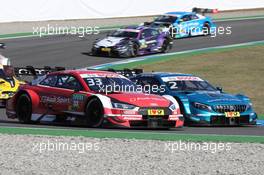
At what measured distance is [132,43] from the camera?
30.6m

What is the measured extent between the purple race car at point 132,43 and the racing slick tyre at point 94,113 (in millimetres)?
15192

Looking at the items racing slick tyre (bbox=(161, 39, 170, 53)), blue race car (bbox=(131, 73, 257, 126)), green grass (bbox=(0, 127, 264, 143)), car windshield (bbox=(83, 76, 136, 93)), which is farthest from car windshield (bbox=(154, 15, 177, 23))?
green grass (bbox=(0, 127, 264, 143))

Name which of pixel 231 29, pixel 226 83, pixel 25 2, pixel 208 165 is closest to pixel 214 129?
pixel 208 165

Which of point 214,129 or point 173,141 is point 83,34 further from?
point 173,141

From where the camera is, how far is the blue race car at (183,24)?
35.6m

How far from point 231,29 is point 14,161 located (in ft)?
99.2

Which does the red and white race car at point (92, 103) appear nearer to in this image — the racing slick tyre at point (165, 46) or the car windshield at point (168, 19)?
the racing slick tyre at point (165, 46)

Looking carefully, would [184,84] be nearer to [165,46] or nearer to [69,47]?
[165,46]

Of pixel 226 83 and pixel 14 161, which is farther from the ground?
pixel 14 161

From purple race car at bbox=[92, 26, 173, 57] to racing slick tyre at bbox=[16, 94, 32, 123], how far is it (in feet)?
46.6

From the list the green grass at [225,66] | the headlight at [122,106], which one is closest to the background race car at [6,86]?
the headlight at [122,106]

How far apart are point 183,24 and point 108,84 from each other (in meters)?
20.8

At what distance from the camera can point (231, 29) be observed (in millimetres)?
40281

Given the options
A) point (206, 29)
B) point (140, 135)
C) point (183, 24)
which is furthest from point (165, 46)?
point (140, 135)
